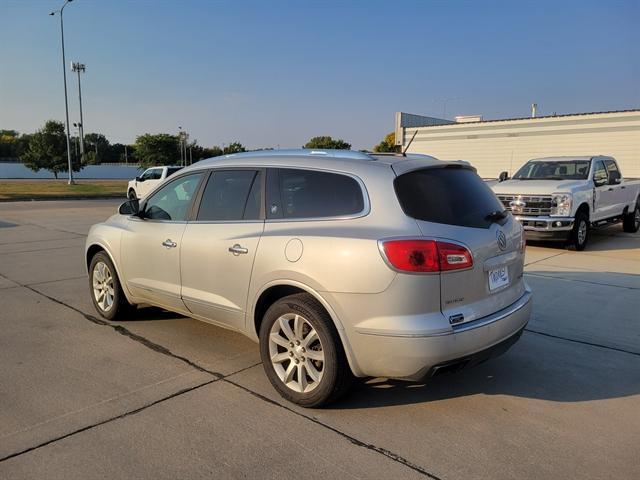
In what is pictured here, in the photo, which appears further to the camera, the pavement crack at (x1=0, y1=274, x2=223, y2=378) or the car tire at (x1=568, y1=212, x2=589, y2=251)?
the car tire at (x1=568, y1=212, x2=589, y2=251)

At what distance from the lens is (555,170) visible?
37.7 feet

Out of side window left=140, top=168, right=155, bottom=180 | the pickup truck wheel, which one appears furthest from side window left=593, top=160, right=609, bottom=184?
side window left=140, top=168, right=155, bottom=180

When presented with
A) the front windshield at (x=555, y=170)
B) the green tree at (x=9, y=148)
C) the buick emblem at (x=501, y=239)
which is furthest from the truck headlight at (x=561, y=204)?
the green tree at (x=9, y=148)

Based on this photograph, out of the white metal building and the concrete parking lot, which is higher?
the white metal building

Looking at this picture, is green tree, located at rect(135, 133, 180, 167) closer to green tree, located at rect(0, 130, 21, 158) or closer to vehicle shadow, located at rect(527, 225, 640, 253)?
green tree, located at rect(0, 130, 21, 158)

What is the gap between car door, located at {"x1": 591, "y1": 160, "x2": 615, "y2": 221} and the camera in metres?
10.9

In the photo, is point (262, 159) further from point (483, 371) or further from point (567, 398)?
point (567, 398)

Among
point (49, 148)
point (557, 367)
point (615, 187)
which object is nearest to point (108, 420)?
point (557, 367)

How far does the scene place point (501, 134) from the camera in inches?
909

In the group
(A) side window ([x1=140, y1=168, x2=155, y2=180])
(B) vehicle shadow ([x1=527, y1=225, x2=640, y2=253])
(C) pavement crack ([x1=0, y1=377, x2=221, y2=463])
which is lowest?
(B) vehicle shadow ([x1=527, y1=225, x2=640, y2=253])

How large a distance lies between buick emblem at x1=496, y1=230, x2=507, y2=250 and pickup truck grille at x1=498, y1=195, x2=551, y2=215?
6.94 m

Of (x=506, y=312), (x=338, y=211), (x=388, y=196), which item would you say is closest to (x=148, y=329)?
(x=338, y=211)

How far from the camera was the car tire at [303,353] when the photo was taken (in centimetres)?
329

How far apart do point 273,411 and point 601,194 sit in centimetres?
1024
